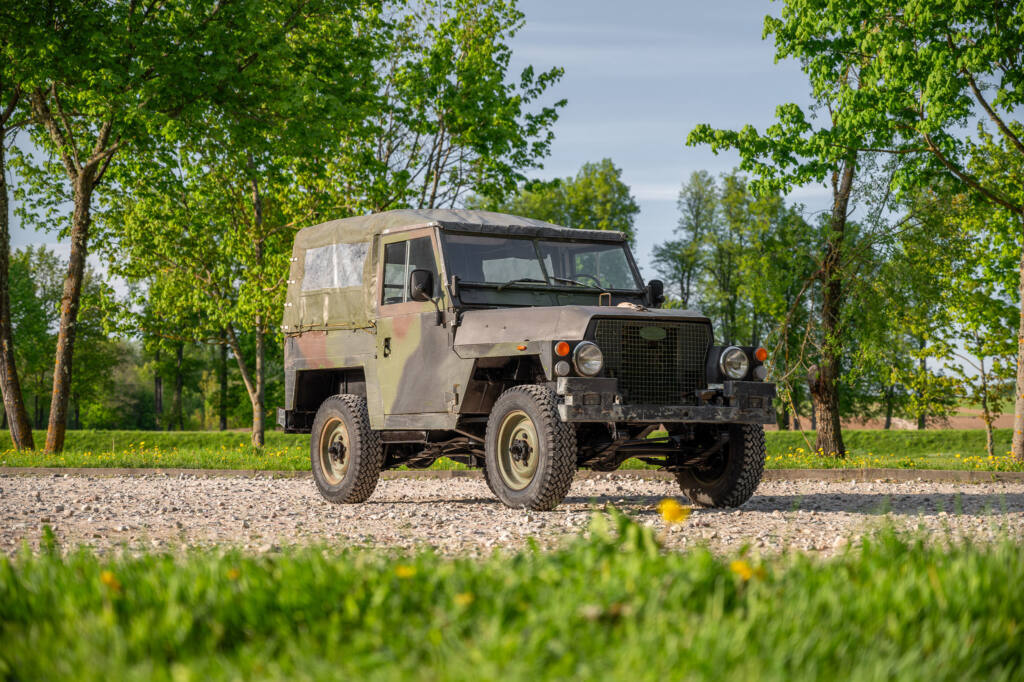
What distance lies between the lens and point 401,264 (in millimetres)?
10445

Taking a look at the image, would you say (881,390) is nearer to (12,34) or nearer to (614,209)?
(614,209)

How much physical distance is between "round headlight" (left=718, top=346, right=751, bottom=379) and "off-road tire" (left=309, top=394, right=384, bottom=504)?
353cm

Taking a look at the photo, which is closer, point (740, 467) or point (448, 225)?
point (740, 467)

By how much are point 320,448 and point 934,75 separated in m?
10.5

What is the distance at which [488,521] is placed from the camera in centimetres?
845

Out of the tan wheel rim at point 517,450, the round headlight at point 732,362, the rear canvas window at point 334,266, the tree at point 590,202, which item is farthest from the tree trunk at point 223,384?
the round headlight at point 732,362

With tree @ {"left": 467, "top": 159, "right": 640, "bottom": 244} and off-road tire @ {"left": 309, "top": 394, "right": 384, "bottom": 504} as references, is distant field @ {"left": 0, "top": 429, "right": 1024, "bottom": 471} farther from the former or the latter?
tree @ {"left": 467, "top": 159, "right": 640, "bottom": 244}

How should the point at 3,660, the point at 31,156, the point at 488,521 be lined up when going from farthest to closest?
the point at 31,156, the point at 488,521, the point at 3,660

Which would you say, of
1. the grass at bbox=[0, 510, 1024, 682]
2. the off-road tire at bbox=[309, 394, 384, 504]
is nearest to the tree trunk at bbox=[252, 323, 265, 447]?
the off-road tire at bbox=[309, 394, 384, 504]

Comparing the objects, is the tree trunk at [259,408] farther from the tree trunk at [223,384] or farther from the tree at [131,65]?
the tree trunk at [223,384]

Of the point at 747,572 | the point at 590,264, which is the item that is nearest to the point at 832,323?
the point at 590,264

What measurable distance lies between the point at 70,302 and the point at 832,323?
1439 centimetres

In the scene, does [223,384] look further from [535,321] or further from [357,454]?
[535,321]

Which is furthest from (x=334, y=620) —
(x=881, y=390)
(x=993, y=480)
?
(x=881, y=390)
